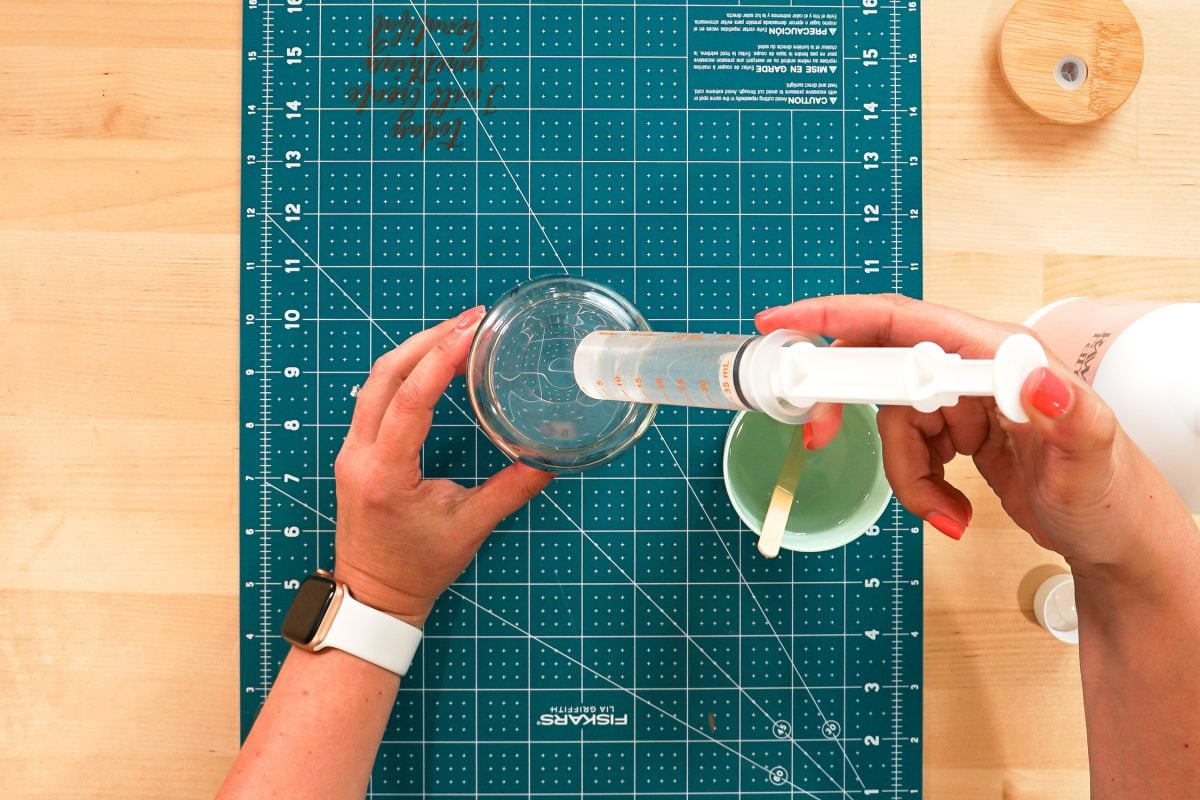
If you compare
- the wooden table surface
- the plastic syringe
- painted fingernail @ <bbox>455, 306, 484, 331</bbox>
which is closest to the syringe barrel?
the plastic syringe

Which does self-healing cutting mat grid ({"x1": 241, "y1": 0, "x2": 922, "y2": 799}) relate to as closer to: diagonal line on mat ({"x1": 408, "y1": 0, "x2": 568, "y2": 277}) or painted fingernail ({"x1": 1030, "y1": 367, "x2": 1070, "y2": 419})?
diagonal line on mat ({"x1": 408, "y1": 0, "x2": 568, "y2": 277})

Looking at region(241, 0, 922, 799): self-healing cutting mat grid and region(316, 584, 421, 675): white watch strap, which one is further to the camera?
region(241, 0, 922, 799): self-healing cutting mat grid

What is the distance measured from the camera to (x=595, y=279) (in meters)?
0.81

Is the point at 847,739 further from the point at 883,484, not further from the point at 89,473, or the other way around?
the point at 89,473

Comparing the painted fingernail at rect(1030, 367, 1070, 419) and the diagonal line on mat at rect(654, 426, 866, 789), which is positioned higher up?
the painted fingernail at rect(1030, 367, 1070, 419)

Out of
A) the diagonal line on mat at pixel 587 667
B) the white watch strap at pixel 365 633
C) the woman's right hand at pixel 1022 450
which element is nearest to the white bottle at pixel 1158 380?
the woman's right hand at pixel 1022 450

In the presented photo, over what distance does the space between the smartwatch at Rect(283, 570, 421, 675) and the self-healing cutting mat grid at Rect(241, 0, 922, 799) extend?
99 mm

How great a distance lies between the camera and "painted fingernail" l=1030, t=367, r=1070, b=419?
0.42m

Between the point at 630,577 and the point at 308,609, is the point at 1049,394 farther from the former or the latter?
the point at 308,609

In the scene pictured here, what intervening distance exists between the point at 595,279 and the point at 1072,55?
1.63 feet

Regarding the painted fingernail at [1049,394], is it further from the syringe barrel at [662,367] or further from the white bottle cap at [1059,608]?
the white bottle cap at [1059,608]

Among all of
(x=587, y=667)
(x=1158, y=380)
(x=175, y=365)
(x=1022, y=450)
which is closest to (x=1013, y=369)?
(x=1022, y=450)

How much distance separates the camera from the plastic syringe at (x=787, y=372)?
0.40m

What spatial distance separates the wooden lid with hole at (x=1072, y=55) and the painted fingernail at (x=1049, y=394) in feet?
1.57
